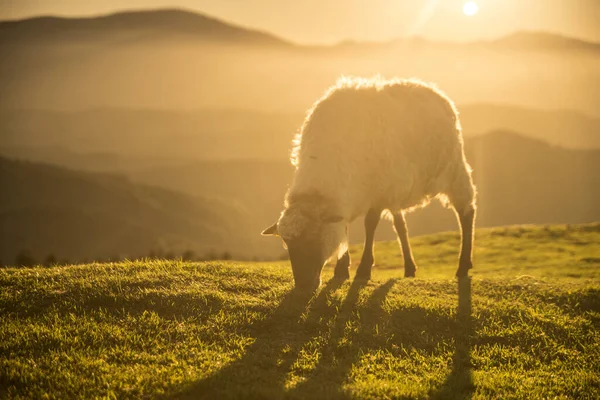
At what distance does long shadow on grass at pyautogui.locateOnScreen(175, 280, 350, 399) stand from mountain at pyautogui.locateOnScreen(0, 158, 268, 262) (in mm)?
113119

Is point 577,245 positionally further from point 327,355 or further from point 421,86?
point 327,355

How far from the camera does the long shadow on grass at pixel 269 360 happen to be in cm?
635

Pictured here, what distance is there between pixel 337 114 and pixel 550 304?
628 centimetres

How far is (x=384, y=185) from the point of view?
1209cm

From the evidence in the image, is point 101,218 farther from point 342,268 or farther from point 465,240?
point 342,268

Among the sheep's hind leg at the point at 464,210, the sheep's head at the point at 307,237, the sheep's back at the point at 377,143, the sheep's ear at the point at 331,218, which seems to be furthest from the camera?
the sheep's hind leg at the point at 464,210

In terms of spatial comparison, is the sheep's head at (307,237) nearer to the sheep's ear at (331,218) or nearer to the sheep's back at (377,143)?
the sheep's ear at (331,218)

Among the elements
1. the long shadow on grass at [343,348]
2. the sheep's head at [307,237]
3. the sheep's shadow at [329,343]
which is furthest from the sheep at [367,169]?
the long shadow on grass at [343,348]

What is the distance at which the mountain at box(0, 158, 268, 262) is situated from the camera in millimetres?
135000

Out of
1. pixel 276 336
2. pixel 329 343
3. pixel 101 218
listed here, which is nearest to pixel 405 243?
pixel 329 343

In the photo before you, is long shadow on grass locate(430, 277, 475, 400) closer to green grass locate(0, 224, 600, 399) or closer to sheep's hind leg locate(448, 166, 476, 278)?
green grass locate(0, 224, 600, 399)

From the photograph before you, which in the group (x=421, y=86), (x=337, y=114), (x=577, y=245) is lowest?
(x=577, y=245)

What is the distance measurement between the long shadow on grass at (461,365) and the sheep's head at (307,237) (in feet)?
9.02

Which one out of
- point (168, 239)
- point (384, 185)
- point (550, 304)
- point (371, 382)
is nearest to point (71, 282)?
point (371, 382)
